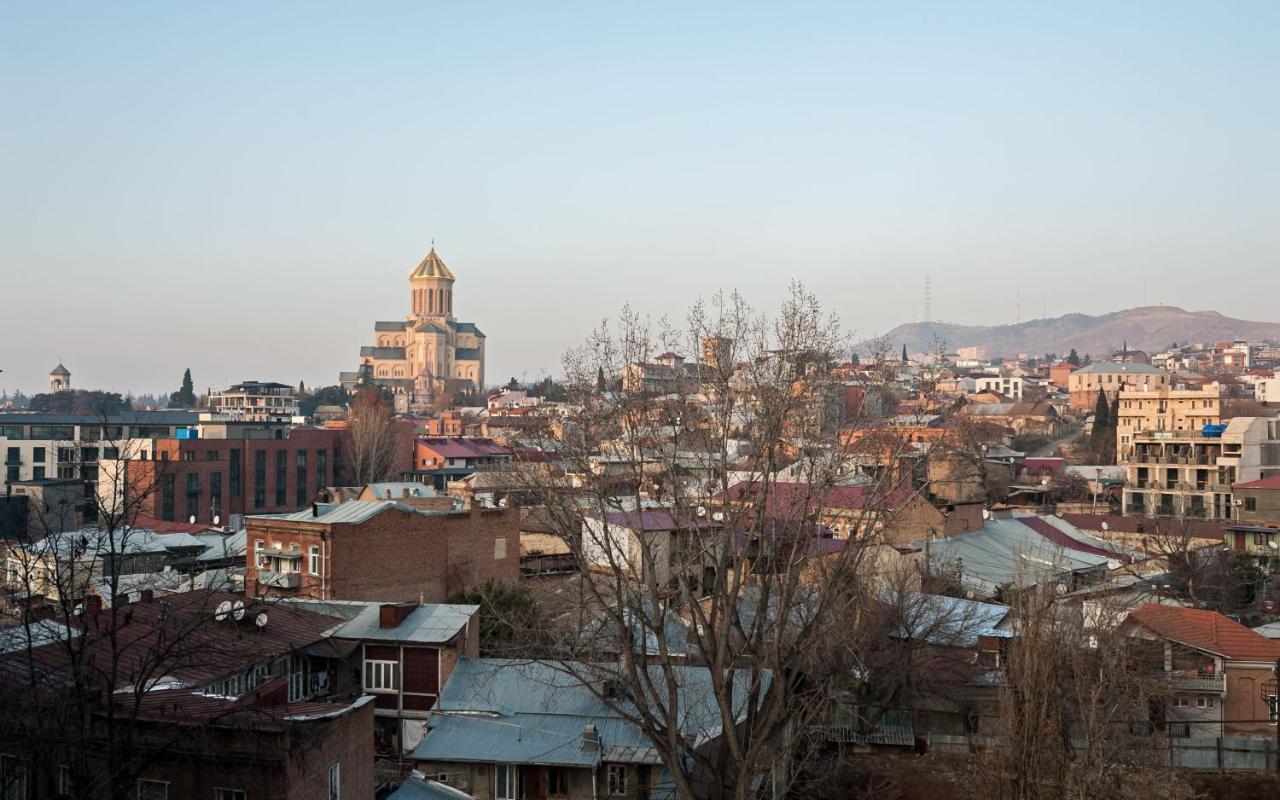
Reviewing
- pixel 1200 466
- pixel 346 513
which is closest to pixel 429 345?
pixel 1200 466

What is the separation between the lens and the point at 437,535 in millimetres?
26516

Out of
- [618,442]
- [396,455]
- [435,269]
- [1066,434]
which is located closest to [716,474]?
[618,442]

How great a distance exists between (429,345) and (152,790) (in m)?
147

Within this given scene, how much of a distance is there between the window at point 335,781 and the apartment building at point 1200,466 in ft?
131

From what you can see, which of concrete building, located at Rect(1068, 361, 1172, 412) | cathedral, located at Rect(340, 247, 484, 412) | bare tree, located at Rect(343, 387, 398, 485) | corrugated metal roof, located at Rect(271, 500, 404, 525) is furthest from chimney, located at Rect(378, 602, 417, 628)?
cathedral, located at Rect(340, 247, 484, 412)

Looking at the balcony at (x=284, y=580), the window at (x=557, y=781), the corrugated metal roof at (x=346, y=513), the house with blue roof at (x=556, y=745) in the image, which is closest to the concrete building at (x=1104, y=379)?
the corrugated metal roof at (x=346, y=513)

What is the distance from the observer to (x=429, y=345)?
156 m

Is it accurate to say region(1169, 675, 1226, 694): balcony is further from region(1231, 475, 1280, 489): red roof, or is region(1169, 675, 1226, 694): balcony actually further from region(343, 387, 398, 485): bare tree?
region(343, 387, 398, 485): bare tree

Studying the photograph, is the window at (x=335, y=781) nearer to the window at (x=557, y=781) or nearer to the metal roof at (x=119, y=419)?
the window at (x=557, y=781)

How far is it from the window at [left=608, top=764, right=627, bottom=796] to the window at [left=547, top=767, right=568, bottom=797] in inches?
23.6

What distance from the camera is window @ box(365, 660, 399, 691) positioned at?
58.1 feet

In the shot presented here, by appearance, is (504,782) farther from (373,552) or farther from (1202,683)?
(1202,683)

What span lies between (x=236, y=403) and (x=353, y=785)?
95724mm

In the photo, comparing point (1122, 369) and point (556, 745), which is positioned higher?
point (1122, 369)
